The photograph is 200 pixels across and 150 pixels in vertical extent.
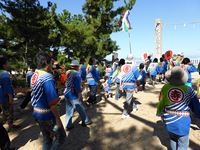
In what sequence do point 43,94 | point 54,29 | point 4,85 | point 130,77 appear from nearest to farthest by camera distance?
1. point 43,94
2. point 4,85
3. point 130,77
4. point 54,29

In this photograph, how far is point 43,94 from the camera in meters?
3.91

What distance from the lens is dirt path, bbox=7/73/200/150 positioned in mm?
5512

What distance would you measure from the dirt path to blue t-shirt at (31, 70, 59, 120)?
6.48 feet

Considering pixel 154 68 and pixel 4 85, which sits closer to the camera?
pixel 4 85

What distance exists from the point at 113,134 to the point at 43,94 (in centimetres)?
291

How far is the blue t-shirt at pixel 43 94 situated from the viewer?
379 cm

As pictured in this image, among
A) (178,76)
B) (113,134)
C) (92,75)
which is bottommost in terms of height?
(113,134)

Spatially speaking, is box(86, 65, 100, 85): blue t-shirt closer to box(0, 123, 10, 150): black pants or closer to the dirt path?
the dirt path

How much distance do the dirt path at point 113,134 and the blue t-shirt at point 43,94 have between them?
1.98 metres

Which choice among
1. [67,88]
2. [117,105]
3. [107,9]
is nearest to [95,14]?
[107,9]

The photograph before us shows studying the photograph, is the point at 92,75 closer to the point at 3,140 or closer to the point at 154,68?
the point at 3,140

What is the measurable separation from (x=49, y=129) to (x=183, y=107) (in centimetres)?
225

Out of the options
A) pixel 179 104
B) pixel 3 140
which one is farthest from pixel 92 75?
pixel 179 104

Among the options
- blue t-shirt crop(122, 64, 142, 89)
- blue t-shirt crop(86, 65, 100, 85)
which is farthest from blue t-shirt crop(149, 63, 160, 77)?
blue t-shirt crop(122, 64, 142, 89)
